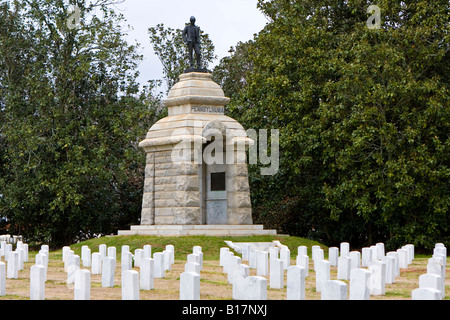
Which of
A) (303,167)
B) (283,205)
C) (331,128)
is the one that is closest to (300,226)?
(283,205)

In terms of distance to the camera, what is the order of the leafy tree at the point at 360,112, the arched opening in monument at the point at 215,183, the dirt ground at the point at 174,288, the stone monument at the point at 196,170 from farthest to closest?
the leafy tree at the point at 360,112, the arched opening in monument at the point at 215,183, the stone monument at the point at 196,170, the dirt ground at the point at 174,288

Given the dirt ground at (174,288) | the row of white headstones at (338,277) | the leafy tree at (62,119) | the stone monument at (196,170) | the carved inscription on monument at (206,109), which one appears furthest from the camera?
the leafy tree at (62,119)

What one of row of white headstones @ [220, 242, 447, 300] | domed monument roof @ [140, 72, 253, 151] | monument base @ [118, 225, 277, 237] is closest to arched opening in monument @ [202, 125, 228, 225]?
domed monument roof @ [140, 72, 253, 151]

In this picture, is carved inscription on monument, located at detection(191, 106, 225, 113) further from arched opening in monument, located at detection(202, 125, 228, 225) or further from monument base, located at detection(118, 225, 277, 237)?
monument base, located at detection(118, 225, 277, 237)

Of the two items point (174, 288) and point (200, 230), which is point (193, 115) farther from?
point (174, 288)

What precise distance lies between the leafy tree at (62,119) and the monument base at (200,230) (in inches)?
201

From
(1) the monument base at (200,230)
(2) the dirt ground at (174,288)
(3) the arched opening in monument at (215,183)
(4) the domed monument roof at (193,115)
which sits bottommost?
(2) the dirt ground at (174,288)

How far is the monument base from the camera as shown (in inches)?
730

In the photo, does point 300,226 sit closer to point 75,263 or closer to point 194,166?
point 194,166

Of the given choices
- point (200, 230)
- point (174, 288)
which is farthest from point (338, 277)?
point (200, 230)

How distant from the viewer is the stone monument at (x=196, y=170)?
62.8 ft

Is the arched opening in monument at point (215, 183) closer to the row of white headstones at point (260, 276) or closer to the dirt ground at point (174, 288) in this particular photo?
the row of white headstones at point (260, 276)

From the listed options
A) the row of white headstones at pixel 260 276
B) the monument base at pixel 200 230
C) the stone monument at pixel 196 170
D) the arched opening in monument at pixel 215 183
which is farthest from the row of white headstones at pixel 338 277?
the arched opening in monument at pixel 215 183

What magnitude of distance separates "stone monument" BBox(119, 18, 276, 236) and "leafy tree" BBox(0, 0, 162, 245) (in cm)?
468
